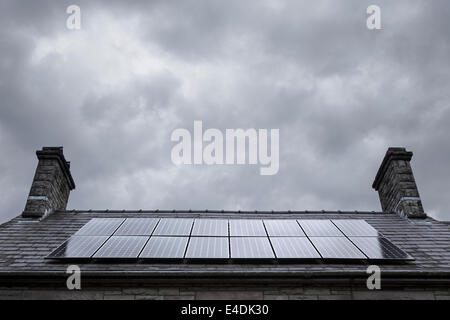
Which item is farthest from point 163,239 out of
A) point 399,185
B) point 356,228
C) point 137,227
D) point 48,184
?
point 399,185

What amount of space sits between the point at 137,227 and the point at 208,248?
2.90m

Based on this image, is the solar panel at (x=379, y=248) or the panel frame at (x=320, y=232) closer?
the solar panel at (x=379, y=248)

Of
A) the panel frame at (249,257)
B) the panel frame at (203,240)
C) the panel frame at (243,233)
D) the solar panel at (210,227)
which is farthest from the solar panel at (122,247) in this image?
the panel frame at (243,233)

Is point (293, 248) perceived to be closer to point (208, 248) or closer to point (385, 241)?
point (208, 248)

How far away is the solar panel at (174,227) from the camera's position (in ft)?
33.6

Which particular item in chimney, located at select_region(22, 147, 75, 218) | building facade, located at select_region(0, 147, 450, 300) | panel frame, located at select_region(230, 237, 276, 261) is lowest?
building facade, located at select_region(0, 147, 450, 300)

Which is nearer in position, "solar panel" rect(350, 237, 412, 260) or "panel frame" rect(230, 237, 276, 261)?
"panel frame" rect(230, 237, 276, 261)

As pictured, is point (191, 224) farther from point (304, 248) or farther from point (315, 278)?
point (315, 278)

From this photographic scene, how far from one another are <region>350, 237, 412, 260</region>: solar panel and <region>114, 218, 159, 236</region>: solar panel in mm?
5707

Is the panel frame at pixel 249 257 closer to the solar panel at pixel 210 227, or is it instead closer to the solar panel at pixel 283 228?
Result: the solar panel at pixel 210 227

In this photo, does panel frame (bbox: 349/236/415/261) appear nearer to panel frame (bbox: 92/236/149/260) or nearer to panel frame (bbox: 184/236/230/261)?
panel frame (bbox: 184/236/230/261)

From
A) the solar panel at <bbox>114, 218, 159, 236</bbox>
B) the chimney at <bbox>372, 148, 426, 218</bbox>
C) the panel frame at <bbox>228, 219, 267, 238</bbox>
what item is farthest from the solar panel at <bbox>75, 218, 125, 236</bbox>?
the chimney at <bbox>372, 148, 426, 218</bbox>

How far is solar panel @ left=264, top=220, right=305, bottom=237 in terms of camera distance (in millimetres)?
10289

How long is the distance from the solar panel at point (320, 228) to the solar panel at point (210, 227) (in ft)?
7.91
